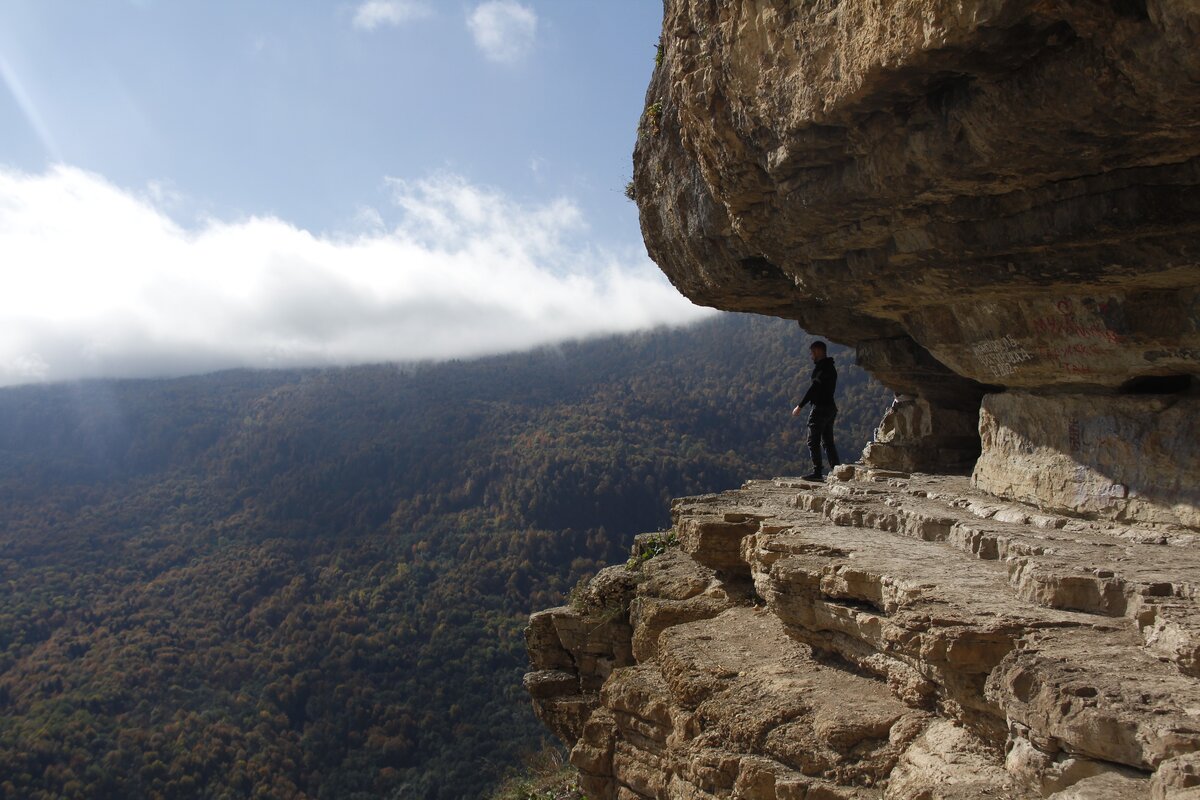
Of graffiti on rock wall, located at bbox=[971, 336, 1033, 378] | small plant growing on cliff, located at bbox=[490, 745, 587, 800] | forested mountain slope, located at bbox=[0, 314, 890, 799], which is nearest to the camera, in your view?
graffiti on rock wall, located at bbox=[971, 336, 1033, 378]

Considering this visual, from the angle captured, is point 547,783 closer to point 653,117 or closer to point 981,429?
point 981,429

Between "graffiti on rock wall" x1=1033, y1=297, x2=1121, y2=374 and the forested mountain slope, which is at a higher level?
"graffiti on rock wall" x1=1033, y1=297, x2=1121, y2=374

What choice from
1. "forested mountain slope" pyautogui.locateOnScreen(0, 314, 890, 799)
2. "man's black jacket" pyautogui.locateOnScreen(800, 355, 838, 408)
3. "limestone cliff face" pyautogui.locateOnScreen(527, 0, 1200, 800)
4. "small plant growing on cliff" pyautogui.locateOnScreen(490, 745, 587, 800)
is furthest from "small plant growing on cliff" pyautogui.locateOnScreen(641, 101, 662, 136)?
"forested mountain slope" pyautogui.locateOnScreen(0, 314, 890, 799)

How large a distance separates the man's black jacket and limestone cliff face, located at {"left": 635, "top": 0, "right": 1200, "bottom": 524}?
8.37 ft

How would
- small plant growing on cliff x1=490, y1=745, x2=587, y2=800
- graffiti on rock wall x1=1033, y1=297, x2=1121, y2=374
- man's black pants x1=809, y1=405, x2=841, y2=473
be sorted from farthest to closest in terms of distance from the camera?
1. small plant growing on cliff x1=490, y1=745, x2=587, y2=800
2. man's black pants x1=809, y1=405, x2=841, y2=473
3. graffiti on rock wall x1=1033, y1=297, x2=1121, y2=374

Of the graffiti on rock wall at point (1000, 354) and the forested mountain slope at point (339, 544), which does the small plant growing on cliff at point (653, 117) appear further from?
the forested mountain slope at point (339, 544)

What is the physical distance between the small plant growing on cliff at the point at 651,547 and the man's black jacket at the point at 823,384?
129 inches

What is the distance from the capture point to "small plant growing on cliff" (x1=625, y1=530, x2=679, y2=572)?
13.8m

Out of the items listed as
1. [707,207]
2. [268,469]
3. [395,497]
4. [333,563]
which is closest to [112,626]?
[333,563]

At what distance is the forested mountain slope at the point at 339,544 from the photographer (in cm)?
4422

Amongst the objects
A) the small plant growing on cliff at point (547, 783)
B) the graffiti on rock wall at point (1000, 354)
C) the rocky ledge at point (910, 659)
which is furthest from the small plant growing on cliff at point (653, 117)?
the small plant growing on cliff at point (547, 783)

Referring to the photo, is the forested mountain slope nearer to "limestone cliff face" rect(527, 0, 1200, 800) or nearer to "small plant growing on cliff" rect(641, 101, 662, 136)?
"limestone cliff face" rect(527, 0, 1200, 800)

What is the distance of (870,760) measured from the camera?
5.51 metres

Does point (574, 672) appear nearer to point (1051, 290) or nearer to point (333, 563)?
point (1051, 290)
